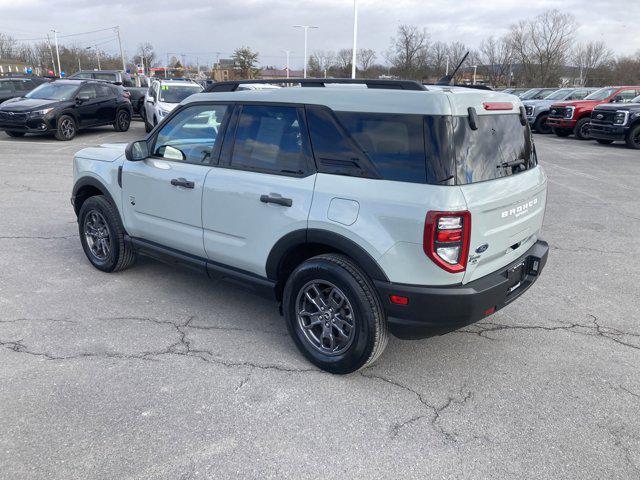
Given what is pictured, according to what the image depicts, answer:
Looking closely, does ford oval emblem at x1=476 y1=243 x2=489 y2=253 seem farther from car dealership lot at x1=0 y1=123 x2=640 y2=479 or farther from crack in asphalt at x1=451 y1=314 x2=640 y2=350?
crack in asphalt at x1=451 y1=314 x2=640 y2=350

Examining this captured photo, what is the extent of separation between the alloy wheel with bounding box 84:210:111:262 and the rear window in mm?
3532

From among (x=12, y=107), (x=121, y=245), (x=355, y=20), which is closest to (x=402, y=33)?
(x=355, y=20)

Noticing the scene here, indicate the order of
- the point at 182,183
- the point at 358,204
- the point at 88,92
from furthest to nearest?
the point at 88,92, the point at 182,183, the point at 358,204

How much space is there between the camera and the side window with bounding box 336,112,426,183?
293 cm

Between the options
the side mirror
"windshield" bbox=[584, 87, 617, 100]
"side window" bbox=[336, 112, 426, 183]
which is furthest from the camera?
"windshield" bbox=[584, 87, 617, 100]

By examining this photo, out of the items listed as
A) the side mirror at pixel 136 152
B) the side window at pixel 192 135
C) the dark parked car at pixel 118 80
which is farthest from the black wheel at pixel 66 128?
the side window at pixel 192 135

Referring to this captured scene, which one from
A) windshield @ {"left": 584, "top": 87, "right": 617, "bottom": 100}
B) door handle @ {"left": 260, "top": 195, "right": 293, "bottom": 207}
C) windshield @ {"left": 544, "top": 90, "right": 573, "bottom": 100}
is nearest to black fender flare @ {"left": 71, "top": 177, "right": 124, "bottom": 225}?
door handle @ {"left": 260, "top": 195, "right": 293, "bottom": 207}

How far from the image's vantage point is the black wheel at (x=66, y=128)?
1488 cm

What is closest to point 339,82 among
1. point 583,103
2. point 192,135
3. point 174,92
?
point 192,135

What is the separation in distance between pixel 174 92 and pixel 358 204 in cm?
1426

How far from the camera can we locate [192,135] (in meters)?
4.35

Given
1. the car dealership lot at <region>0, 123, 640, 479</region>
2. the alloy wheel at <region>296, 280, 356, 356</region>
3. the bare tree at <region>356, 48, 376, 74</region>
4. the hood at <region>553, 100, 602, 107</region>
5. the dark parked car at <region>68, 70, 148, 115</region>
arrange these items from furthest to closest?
the bare tree at <region>356, 48, 376, 74</region> → the dark parked car at <region>68, 70, 148, 115</region> → the hood at <region>553, 100, 602, 107</region> → the alloy wheel at <region>296, 280, 356, 356</region> → the car dealership lot at <region>0, 123, 640, 479</region>

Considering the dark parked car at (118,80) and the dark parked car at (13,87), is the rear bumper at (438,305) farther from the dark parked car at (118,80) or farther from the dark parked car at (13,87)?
the dark parked car at (118,80)

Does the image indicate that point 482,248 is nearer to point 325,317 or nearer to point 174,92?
point 325,317
